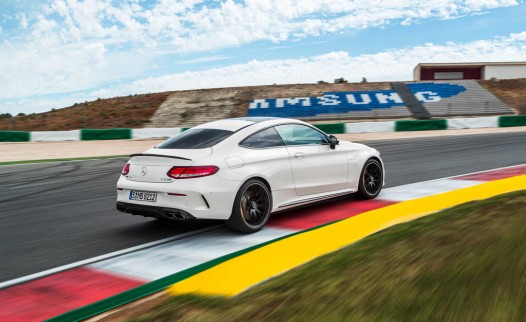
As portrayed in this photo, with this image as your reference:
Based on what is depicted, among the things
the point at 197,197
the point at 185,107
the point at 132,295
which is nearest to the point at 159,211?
the point at 197,197

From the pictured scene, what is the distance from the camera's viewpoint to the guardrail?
2866 cm

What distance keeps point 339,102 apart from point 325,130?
19008 millimetres

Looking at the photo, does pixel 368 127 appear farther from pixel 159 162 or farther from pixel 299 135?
pixel 159 162

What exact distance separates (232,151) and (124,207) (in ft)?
4.80

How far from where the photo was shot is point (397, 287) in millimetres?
3967

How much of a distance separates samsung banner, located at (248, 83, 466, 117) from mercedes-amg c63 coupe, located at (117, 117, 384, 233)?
36665 millimetres

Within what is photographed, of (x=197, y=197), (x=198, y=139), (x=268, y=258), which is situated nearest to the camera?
(x=268, y=258)

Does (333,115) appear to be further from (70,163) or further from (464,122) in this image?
(70,163)

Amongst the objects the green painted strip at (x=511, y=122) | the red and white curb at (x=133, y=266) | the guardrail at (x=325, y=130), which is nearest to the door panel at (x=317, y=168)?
the red and white curb at (x=133, y=266)

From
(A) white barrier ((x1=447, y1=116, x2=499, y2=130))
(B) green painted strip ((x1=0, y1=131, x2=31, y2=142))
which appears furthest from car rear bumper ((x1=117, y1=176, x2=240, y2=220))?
(A) white barrier ((x1=447, y1=116, x2=499, y2=130))

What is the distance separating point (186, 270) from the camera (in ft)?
17.0

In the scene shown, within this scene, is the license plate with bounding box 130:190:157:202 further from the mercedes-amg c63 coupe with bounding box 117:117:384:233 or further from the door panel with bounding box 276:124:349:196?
the door panel with bounding box 276:124:349:196

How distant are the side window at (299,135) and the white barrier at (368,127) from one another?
2170 cm

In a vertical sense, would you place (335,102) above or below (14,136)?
above
